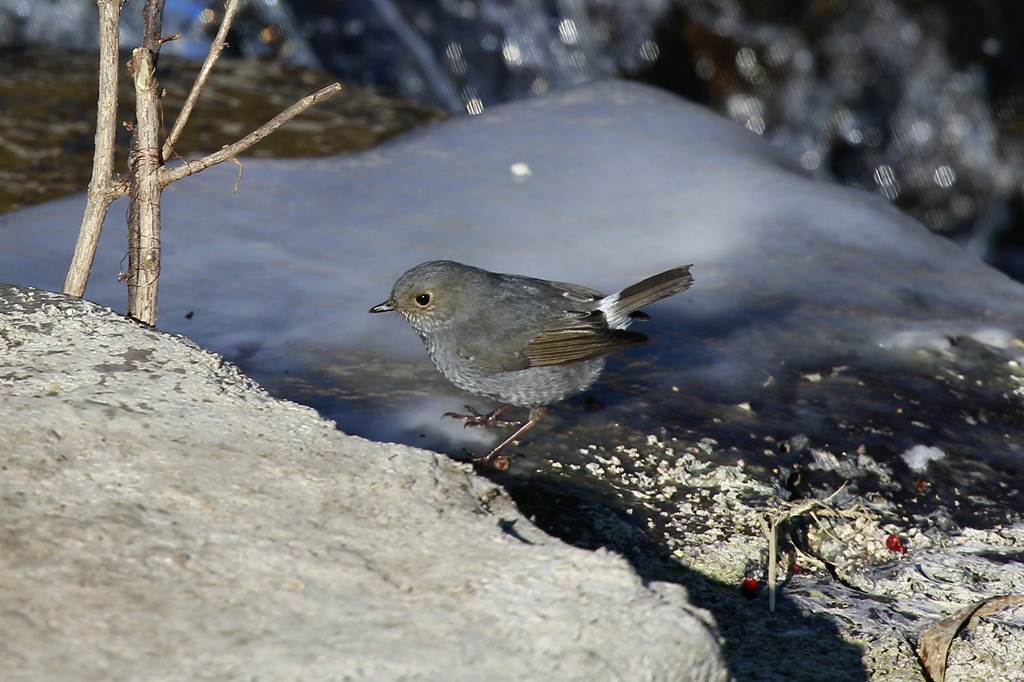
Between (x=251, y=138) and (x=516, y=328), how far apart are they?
1381 millimetres

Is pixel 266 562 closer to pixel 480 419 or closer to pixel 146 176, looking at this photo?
pixel 146 176

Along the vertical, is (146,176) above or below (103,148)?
below

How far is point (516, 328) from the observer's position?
4348 millimetres

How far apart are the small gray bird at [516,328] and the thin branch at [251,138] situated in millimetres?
1133

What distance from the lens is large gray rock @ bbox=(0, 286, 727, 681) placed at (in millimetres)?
2055

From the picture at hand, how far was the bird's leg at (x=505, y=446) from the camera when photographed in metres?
3.90

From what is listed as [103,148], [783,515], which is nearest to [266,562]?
[783,515]

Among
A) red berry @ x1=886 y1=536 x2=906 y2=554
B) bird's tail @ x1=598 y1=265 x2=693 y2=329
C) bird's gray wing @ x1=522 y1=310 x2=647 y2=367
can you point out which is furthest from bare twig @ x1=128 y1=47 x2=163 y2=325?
red berry @ x1=886 y1=536 x2=906 y2=554

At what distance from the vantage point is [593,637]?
2143mm

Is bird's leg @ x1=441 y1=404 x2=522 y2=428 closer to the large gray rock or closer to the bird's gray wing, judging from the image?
the bird's gray wing

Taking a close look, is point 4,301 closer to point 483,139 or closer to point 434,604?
point 434,604

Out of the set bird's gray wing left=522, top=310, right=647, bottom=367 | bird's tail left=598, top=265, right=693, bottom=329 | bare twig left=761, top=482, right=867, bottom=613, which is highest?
bird's tail left=598, top=265, right=693, bottom=329

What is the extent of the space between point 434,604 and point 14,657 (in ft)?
2.64

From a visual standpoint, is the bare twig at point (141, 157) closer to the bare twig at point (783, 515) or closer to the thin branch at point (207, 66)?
the thin branch at point (207, 66)
